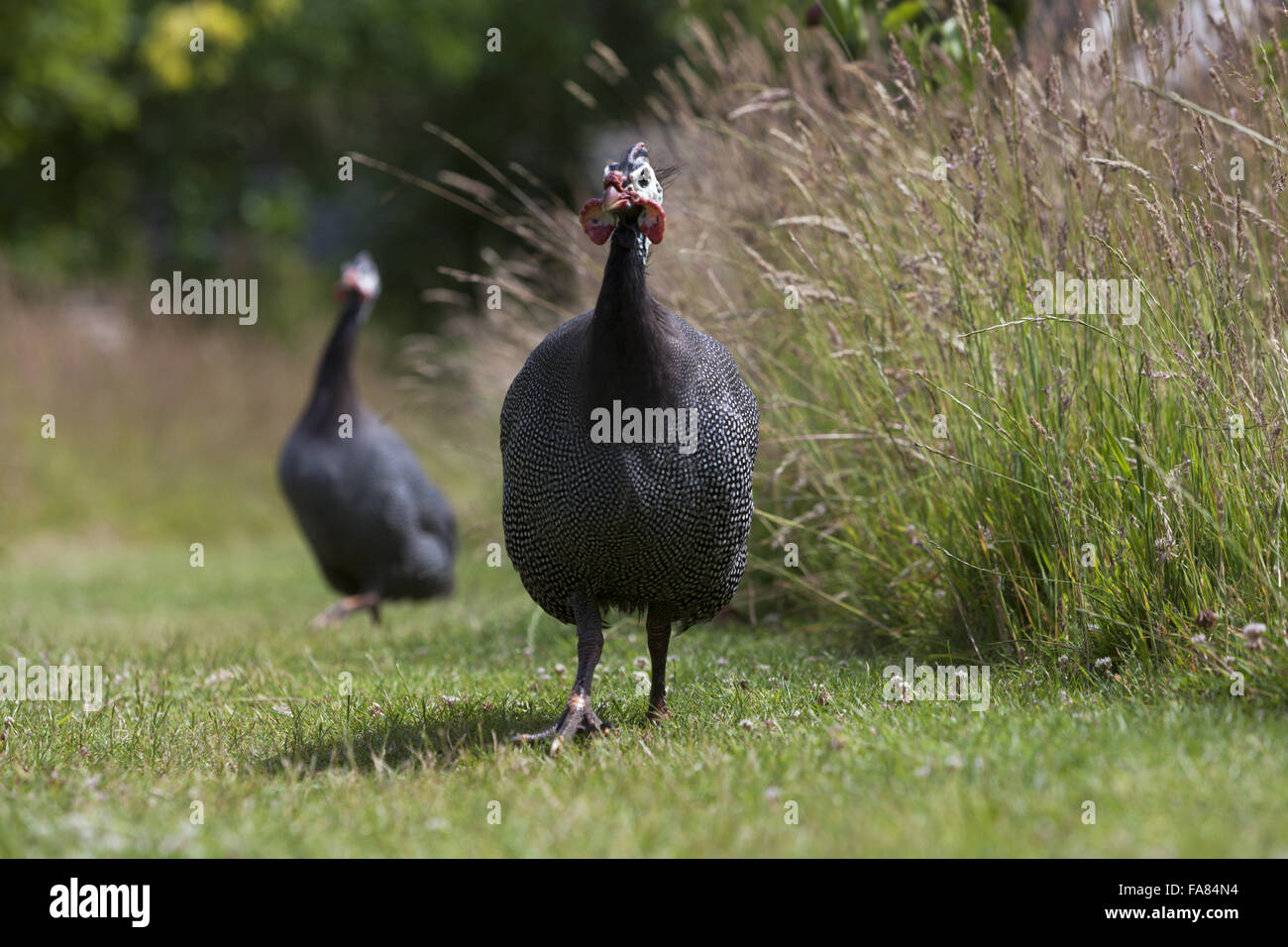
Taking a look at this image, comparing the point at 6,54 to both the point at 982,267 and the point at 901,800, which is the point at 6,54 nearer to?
the point at 982,267

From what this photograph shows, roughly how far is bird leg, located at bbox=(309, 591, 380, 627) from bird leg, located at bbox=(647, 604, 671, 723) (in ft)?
11.2

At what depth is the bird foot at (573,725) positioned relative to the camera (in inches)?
140

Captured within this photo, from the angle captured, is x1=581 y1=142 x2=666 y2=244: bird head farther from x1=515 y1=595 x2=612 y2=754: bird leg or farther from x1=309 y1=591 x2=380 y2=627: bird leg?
x1=309 y1=591 x2=380 y2=627: bird leg

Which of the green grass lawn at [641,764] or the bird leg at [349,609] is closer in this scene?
the green grass lawn at [641,764]

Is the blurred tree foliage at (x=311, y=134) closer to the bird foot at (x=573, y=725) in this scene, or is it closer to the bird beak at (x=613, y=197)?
the bird beak at (x=613, y=197)

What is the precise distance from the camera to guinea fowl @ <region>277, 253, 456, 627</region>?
6930 mm

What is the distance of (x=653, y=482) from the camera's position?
3.51 metres

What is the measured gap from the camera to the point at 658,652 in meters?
3.88

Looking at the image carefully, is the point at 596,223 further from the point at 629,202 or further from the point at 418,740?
the point at 418,740

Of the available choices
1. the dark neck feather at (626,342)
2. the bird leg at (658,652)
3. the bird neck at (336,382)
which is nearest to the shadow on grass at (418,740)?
the bird leg at (658,652)

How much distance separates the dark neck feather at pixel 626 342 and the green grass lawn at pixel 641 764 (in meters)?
0.95

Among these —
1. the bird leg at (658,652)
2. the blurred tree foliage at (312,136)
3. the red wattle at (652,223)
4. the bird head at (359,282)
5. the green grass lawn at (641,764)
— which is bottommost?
the green grass lawn at (641,764)

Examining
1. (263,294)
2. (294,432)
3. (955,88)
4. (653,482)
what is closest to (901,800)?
(653,482)

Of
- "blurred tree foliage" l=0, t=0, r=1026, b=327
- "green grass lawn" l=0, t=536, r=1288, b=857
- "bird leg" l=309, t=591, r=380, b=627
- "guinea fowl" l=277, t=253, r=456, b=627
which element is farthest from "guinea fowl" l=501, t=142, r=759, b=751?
"blurred tree foliage" l=0, t=0, r=1026, b=327
